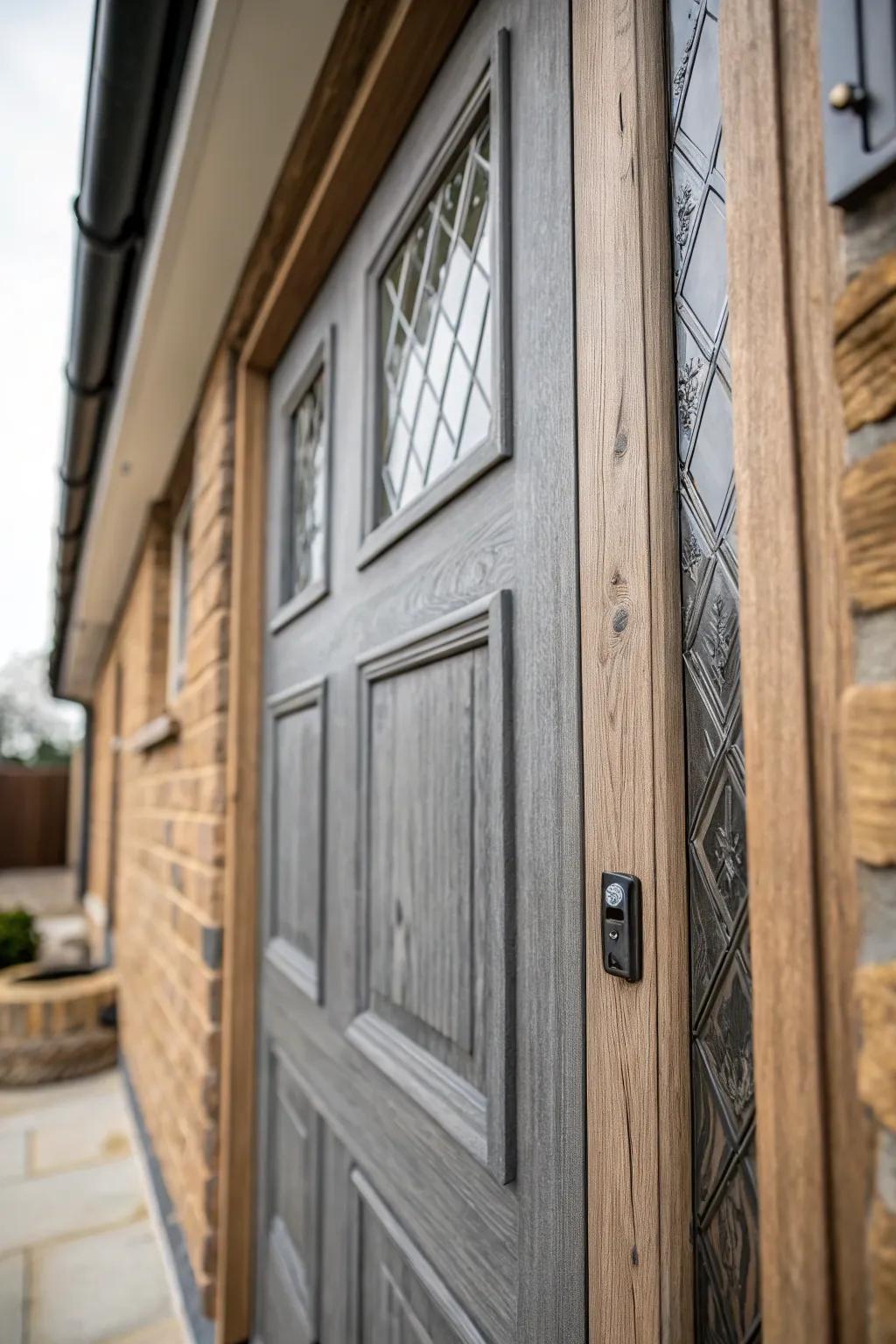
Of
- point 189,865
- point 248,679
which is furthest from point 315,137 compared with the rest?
point 189,865

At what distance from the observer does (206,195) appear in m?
1.73

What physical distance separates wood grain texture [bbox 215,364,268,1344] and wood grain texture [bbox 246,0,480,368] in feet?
1.11

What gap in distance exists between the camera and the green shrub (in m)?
4.93

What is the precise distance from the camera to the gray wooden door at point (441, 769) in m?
0.84

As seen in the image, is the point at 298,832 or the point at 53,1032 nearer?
the point at 298,832

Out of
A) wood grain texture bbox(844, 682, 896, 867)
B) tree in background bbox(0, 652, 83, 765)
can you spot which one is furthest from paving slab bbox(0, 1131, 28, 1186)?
tree in background bbox(0, 652, 83, 765)

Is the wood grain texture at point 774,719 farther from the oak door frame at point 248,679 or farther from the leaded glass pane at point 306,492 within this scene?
the leaded glass pane at point 306,492

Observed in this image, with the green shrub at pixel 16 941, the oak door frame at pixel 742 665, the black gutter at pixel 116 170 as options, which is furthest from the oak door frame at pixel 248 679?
the green shrub at pixel 16 941

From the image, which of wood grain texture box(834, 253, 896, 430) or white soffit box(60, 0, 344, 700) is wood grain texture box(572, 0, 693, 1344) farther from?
white soffit box(60, 0, 344, 700)

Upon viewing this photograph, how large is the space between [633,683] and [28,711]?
1000 inches

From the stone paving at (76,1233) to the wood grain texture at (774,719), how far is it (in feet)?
7.08

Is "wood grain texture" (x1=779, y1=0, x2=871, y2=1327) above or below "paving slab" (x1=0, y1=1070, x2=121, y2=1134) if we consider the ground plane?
above

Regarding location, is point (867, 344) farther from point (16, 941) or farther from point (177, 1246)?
point (16, 941)

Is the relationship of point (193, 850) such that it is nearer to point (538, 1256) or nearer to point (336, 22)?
point (538, 1256)
